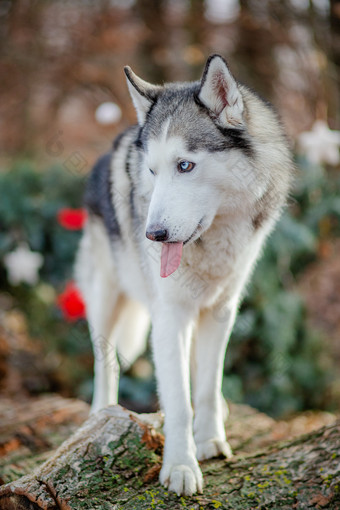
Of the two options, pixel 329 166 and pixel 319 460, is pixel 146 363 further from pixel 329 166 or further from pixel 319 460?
pixel 329 166

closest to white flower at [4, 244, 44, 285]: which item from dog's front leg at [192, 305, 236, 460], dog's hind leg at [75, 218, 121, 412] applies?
dog's hind leg at [75, 218, 121, 412]

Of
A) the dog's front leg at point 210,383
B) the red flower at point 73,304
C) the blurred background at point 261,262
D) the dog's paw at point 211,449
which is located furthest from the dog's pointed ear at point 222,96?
the red flower at point 73,304

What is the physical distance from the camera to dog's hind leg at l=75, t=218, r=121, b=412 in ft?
11.2

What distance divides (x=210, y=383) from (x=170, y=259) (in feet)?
2.96

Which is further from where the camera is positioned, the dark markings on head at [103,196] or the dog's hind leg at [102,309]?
the dog's hind leg at [102,309]

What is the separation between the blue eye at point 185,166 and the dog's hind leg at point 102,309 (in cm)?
132

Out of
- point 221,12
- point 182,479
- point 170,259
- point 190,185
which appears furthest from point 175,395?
point 221,12

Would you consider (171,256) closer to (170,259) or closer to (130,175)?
(170,259)

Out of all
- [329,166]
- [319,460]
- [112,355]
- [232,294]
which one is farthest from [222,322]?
[329,166]

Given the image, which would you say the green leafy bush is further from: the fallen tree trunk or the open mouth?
the open mouth

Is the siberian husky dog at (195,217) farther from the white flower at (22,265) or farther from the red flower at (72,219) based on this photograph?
the white flower at (22,265)

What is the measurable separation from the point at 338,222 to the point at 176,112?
3.95 metres

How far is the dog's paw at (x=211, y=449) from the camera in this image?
A: 105 inches

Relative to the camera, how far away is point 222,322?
2803 mm
